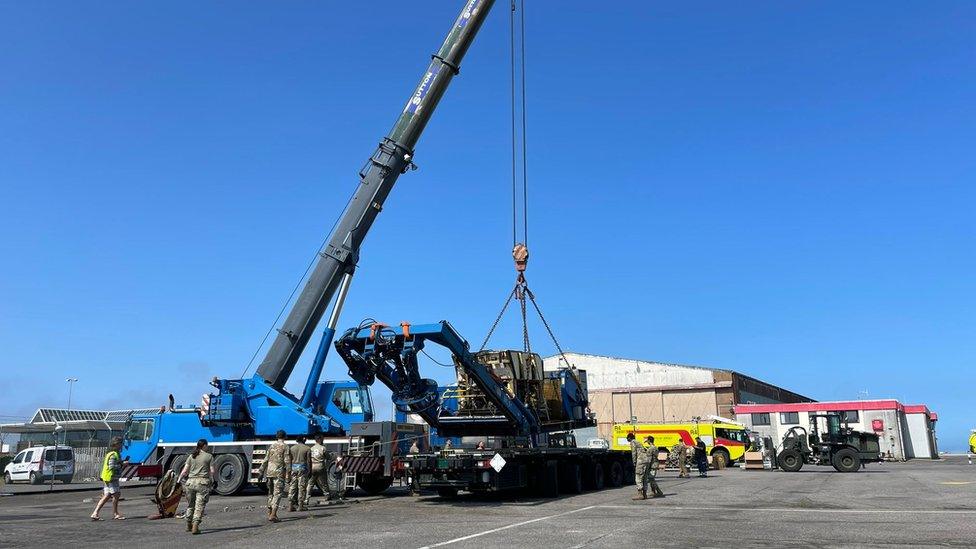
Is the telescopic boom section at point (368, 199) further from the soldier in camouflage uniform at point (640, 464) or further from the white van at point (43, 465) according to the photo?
the white van at point (43, 465)

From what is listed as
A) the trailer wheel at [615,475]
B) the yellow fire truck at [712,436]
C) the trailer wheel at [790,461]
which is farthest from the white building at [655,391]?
the trailer wheel at [615,475]

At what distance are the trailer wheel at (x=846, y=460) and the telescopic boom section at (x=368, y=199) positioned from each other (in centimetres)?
2191

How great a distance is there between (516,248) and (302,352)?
281 inches

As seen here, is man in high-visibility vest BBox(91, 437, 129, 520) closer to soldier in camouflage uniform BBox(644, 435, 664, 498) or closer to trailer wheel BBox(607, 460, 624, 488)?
soldier in camouflage uniform BBox(644, 435, 664, 498)

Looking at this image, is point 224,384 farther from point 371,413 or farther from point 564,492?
Result: point 564,492

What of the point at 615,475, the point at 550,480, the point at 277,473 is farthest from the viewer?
the point at 615,475

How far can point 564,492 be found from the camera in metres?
19.1

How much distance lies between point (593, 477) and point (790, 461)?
14874mm

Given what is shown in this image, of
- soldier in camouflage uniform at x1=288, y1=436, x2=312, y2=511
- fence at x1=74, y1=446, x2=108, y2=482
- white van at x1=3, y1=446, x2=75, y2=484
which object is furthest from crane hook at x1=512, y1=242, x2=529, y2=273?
fence at x1=74, y1=446, x2=108, y2=482

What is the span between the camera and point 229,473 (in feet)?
66.0

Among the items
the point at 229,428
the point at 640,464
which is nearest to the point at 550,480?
the point at 640,464

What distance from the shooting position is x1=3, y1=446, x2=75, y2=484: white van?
30.4 meters

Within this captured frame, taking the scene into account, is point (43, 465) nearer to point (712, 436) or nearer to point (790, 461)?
point (712, 436)

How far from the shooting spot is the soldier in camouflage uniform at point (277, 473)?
1327 cm
